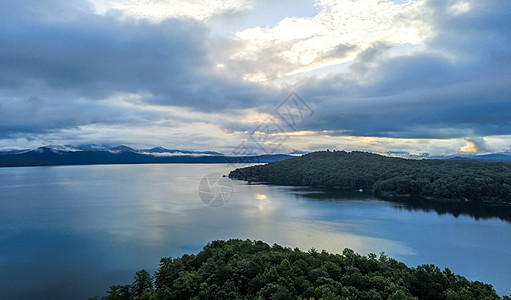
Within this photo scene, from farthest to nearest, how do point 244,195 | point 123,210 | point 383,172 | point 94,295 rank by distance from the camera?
point 383,172 → point 244,195 → point 123,210 → point 94,295

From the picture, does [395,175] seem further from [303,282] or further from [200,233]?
[303,282]

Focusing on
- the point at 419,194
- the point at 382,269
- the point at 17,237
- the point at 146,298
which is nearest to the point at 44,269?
the point at 17,237

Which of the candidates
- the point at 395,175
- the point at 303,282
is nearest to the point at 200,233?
the point at 303,282

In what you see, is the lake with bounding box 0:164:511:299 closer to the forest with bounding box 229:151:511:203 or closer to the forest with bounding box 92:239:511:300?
the forest with bounding box 229:151:511:203

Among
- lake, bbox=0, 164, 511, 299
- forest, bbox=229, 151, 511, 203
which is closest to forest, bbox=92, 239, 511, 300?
lake, bbox=0, 164, 511, 299

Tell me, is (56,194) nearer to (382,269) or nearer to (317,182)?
(317,182)

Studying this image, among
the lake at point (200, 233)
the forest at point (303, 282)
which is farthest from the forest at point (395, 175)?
the forest at point (303, 282)
